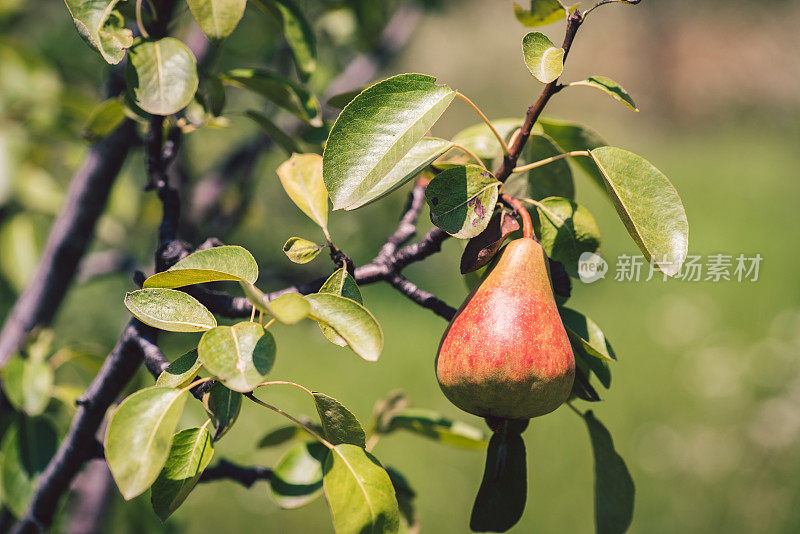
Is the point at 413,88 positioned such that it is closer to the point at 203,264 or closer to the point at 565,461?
the point at 203,264

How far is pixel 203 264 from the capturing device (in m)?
0.56

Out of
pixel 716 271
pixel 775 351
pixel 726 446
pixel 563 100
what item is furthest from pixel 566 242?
pixel 563 100

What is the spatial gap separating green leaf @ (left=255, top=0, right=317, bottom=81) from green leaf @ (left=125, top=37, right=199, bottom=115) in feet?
0.53

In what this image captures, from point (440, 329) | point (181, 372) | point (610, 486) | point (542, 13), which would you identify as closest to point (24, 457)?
point (181, 372)

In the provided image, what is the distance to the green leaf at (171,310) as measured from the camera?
541mm

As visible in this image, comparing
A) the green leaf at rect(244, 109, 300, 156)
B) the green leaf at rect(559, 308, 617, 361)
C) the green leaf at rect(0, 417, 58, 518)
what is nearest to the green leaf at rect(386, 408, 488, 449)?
the green leaf at rect(559, 308, 617, 361)

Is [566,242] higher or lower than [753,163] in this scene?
higher

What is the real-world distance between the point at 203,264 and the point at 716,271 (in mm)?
873

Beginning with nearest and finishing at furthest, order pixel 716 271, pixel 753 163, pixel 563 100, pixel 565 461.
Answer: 1. pixel 716 271
2. pixel 565 461
3. pixel 753 163
4. pixel 563 100

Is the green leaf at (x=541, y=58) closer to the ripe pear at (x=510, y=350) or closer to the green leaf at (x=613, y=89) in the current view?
the green leaf at (x=613, y=89)

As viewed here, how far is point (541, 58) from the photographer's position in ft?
1.90

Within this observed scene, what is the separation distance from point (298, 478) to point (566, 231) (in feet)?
1.35

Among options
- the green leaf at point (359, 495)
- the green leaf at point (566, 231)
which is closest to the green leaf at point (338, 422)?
the green leaf at point (359, 495)

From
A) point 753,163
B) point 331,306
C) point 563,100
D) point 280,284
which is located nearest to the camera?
point 331,306
